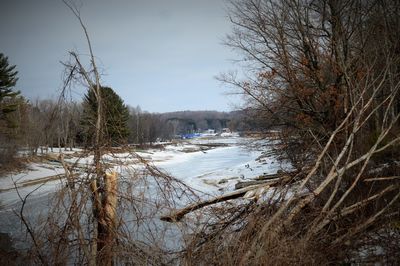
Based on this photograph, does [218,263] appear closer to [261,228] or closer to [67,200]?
[261,228]

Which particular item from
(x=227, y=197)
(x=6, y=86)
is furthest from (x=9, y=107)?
(x=227, y=197)

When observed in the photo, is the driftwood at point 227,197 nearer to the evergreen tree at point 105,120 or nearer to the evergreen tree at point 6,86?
the evergreen tree at point 105,120

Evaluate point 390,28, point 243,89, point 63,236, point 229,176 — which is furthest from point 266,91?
point 63,236

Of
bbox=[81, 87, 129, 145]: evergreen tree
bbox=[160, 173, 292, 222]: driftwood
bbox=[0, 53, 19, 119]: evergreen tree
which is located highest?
bbox=[0, 53, 19, 119]: evergreen tree

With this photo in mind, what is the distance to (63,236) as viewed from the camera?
387 cm

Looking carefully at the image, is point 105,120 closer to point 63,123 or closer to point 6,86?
point 63,123

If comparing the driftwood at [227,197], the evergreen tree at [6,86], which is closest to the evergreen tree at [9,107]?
the evergreen tree at [6,86]

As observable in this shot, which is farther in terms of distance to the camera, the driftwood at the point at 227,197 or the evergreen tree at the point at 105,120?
the driftwood at the point at 227,197

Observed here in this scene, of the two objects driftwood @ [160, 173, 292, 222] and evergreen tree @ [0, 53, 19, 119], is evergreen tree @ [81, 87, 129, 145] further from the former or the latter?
evergreen tree @ [0, 53, 19, 119]

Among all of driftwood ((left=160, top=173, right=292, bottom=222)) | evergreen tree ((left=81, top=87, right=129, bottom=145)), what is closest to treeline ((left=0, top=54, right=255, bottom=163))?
evergreen tree ((left=81, top=87, right=129, bottom=145))

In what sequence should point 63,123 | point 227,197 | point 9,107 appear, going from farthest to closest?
point 9,107 < point 227,197 < point 63,123

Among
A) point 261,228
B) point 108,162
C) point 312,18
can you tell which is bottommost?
point 261,228

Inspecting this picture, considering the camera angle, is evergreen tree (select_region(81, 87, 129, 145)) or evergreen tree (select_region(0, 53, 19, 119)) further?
evergreen tree (select_region(0, 53, 19, 119))

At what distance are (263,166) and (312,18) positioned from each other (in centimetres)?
1117
